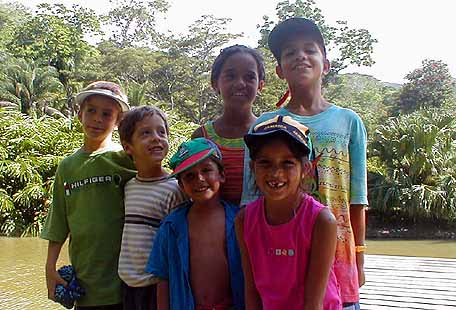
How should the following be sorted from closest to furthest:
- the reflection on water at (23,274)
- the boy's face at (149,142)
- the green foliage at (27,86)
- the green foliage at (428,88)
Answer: the boy's face at (149,142) < the reflection on water at (23,274) < the green foliage at (27,86) < the green foliage at (428,88)

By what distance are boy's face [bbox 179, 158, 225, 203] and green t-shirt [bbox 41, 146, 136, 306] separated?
28 centimetres

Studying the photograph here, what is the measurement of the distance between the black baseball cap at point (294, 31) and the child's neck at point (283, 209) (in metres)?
0.49

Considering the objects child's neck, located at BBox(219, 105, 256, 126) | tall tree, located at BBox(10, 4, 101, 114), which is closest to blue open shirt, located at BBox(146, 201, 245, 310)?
child's neck, located at BBox(219, 105, 256, 126)

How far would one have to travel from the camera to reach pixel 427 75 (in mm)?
20375

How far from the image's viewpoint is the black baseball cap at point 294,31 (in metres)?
1.59

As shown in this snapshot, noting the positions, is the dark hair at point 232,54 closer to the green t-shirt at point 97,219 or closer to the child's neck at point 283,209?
the green t-shirt at point 97,219

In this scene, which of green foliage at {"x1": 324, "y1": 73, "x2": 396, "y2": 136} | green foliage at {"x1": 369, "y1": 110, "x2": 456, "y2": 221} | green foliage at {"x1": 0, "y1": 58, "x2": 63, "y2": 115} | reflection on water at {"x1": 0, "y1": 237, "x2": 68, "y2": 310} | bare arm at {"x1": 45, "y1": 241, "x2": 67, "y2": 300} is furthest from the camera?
green foliage at {"x1": 324, "y1": 73, "x2": 396, "y2": 136}

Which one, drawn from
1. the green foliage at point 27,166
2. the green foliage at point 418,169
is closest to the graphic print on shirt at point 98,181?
the green foliage at point 27,166

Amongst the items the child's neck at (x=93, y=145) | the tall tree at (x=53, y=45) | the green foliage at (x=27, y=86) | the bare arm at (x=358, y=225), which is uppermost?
the tall tree at (x=53, y=45)

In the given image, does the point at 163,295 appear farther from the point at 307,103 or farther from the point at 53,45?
the point at 53,45

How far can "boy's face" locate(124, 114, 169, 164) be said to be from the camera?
5.55 ft

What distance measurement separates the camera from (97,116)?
184cm

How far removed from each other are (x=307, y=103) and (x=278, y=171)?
309 mm

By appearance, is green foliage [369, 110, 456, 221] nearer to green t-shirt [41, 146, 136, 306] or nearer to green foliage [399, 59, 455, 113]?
green foliage [399, 59, 455, 113]
